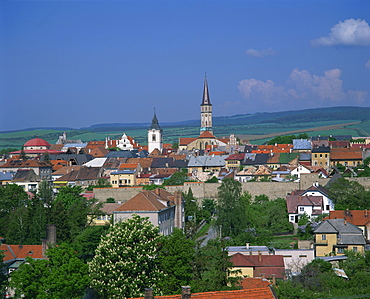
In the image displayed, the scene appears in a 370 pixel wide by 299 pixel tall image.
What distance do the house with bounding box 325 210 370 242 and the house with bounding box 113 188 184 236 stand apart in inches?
419

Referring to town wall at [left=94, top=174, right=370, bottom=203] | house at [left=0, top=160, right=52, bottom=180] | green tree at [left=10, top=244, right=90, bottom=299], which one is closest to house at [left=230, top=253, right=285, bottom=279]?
green tree at [left=10, top=244, right=90, bottom=299]

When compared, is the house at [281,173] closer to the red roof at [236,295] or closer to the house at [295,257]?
the house at [295,257]

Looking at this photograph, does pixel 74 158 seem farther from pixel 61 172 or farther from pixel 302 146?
pixel 302 146

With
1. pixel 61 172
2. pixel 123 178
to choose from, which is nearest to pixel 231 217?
pixel 123 178

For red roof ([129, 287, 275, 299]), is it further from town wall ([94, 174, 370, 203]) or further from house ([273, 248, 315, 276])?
town wall ([94, 174, 370, 203])

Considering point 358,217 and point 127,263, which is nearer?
point 127,263

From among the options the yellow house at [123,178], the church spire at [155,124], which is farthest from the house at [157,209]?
the church spire at [155,124]

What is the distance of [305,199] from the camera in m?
53.2

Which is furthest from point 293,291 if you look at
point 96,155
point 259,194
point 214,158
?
point 96,155

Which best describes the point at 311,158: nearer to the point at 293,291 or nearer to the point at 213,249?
the point at 213,249

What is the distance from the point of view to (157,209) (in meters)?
43.8

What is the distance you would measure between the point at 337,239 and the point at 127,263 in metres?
15.4

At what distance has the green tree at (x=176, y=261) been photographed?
28.3 m

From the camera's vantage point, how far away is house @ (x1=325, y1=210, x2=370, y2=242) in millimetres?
43062
